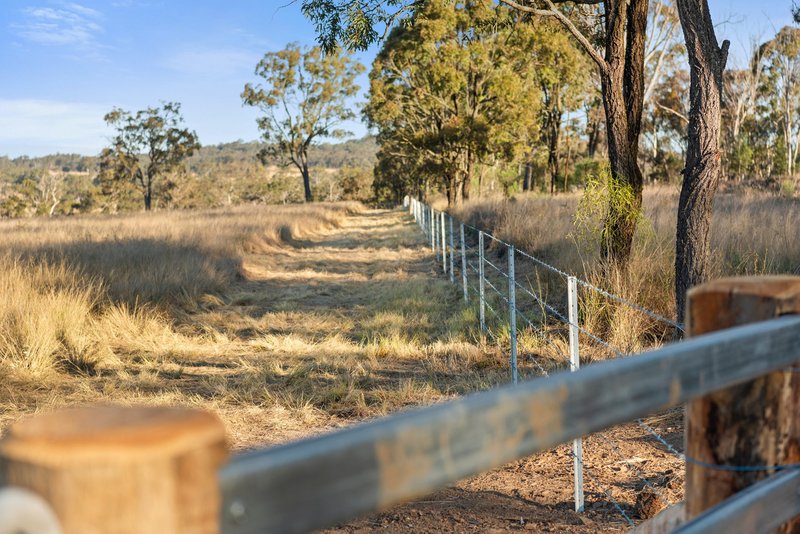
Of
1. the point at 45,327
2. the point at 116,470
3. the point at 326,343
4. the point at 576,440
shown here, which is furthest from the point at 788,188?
the point at 116,470

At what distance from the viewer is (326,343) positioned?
→ 8.29 meters

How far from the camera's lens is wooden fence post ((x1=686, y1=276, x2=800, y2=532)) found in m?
1.58

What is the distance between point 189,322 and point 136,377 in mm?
2818

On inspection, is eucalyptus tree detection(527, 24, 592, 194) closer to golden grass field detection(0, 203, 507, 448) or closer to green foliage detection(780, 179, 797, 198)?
green foliage detection(780, 179, 797, 198)

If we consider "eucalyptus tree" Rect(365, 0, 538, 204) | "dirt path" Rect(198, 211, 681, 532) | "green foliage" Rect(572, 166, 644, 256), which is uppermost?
"eucalyptus tree" Rect(365, 0, 538, 204)

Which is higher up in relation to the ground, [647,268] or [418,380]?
[647,268]

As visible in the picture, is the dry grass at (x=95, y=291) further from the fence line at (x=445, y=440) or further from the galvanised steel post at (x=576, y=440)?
the fence line at (x=445, y=440)

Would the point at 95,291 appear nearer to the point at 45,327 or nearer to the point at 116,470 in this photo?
the point at 45,327

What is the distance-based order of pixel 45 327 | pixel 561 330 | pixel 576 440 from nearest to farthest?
pixel 576 440 < pixel 45 327 < pixel 561 330

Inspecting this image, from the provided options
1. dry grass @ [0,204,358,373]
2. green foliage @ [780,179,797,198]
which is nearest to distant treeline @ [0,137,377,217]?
green foliage @ [780,179,797,198]

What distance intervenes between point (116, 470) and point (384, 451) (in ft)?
1.05

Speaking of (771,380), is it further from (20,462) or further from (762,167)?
(762,167)

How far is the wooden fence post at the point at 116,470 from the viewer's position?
755mm

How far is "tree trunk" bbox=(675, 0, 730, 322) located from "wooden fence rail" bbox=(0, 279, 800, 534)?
211 inches
